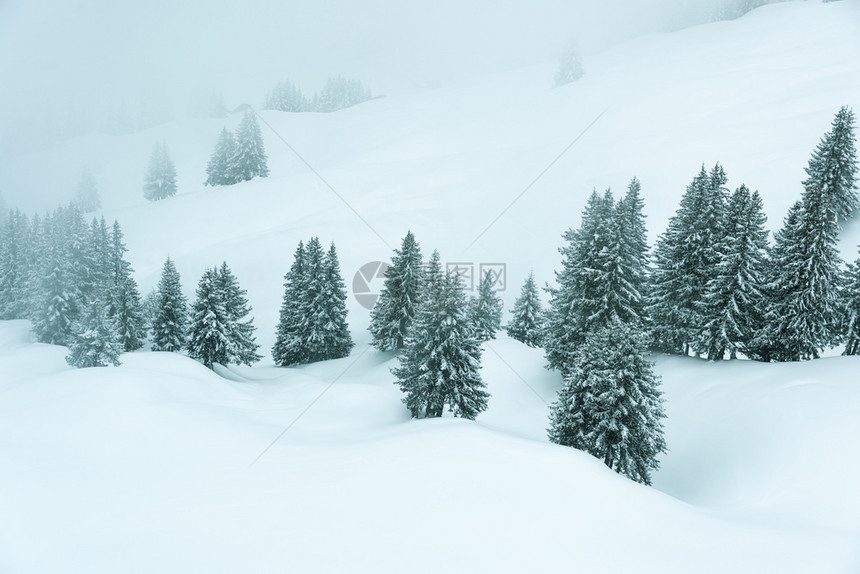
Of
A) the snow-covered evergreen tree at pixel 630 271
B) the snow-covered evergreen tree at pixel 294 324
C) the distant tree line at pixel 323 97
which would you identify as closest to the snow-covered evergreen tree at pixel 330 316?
the snow-covered evergreen tree at pixel 294 324

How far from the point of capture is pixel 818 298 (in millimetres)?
21438

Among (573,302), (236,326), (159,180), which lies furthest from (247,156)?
(573,302)

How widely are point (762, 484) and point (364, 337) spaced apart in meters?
34.0

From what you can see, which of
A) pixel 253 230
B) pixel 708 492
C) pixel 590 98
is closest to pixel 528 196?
pixel 590 98

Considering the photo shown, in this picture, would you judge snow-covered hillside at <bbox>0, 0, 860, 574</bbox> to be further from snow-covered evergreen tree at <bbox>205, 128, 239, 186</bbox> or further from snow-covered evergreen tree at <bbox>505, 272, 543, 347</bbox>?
snow-covered evergreen tree at <bbox>205, 128, 239, 186</bbox>

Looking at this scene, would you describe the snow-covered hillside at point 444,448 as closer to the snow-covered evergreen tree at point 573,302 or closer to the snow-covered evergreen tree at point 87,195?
the snow-covered evergreen tree at point 573,302

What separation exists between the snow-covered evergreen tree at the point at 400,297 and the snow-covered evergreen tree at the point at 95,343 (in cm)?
1783

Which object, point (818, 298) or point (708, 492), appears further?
point (818, 298)

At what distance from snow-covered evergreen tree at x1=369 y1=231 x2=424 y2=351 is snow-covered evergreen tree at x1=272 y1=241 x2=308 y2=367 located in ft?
23.9

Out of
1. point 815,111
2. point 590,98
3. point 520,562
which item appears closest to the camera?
point 520,562

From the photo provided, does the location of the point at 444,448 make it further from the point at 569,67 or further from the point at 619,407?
the point at 569,67

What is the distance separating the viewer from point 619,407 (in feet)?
54.0

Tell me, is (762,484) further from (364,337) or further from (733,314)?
(364,337)

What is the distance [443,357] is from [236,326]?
883 inches
